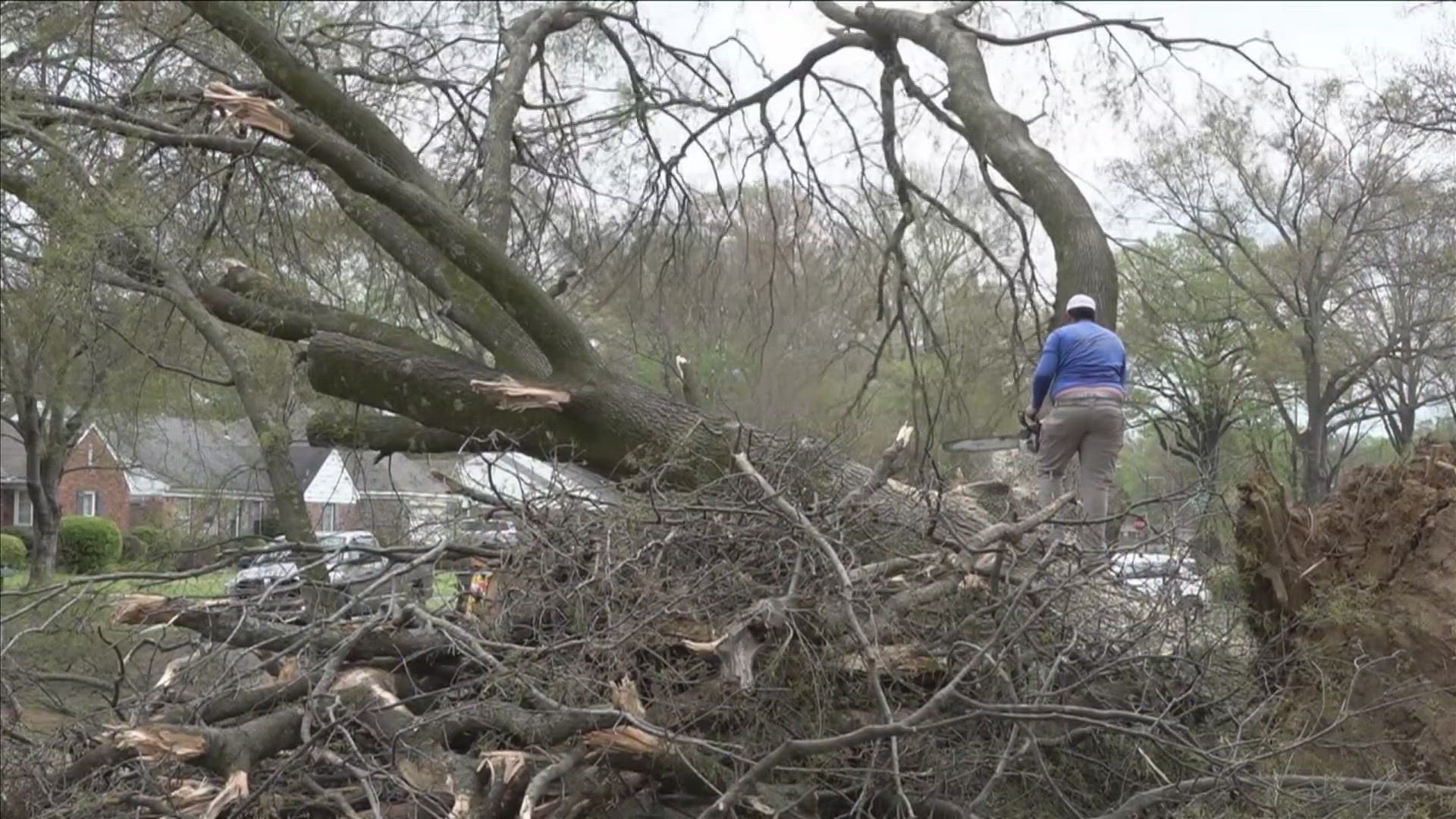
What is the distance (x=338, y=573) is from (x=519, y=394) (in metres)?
1.15

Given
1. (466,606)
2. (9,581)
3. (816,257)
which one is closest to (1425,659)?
(466,606)

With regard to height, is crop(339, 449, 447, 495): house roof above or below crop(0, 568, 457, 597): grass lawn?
above

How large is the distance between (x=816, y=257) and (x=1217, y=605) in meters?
7.31

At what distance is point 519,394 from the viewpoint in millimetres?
6277

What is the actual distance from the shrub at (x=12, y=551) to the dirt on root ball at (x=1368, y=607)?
32.6 m

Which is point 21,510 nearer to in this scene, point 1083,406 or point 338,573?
point 338,573

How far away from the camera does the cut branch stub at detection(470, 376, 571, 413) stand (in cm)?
627

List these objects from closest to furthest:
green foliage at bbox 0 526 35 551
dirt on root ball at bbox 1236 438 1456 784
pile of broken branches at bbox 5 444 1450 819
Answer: pile of broken branches at bbox 5 444 1450 819, dirt on root ball at bbox 1236 438 1456 784, green foliage at bbox 0 526 35 551

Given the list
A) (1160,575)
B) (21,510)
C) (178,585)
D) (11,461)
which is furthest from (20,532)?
(1160,575)

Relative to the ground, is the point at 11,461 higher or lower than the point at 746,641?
higher

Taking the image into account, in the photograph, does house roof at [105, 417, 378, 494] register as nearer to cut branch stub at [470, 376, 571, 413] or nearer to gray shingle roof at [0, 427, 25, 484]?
cut branch stub at [470, 376, 571, 413]

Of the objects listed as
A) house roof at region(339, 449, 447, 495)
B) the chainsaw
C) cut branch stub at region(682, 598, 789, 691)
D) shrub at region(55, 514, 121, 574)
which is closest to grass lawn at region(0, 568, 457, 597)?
house roof at region(339, 449, 447, 495)

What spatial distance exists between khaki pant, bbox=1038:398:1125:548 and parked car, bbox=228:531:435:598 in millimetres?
2925

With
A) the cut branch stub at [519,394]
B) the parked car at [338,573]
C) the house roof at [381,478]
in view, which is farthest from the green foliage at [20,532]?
the parked car at [338,573]
